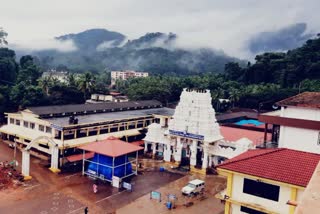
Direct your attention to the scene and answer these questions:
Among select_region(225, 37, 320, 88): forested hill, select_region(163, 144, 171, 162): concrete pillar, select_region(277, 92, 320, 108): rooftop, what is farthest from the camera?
select_region(225, 37, 320, 88): forested hill

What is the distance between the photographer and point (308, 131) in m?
21.1

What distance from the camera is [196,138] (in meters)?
36.8

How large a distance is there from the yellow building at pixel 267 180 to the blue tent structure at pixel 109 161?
14.6m

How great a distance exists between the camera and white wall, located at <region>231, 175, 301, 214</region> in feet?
57.0

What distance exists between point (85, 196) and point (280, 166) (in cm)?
1743

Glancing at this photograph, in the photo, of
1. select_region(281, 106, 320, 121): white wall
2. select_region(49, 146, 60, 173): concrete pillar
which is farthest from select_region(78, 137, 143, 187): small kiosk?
select_region(281, 106, 320, 121): white wall

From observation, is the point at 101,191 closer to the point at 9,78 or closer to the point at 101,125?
the point at 101,125

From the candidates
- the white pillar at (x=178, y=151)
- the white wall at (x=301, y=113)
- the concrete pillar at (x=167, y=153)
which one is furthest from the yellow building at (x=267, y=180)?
the concrete pillar at (x=167, y=153)

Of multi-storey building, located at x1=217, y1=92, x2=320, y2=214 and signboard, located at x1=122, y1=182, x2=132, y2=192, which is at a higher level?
multi-storey building, located at x1=217, y1=92, x2=320, y2=214

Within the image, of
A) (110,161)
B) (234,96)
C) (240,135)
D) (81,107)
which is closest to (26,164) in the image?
(110,161)

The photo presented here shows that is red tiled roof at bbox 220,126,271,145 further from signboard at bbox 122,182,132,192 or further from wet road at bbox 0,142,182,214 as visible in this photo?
signboard at bbox 122,182,132,192

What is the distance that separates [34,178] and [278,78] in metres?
76.1

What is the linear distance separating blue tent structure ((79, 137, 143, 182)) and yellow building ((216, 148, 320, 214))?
14619 millimetres

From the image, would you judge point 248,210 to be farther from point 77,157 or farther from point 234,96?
point 234,96
